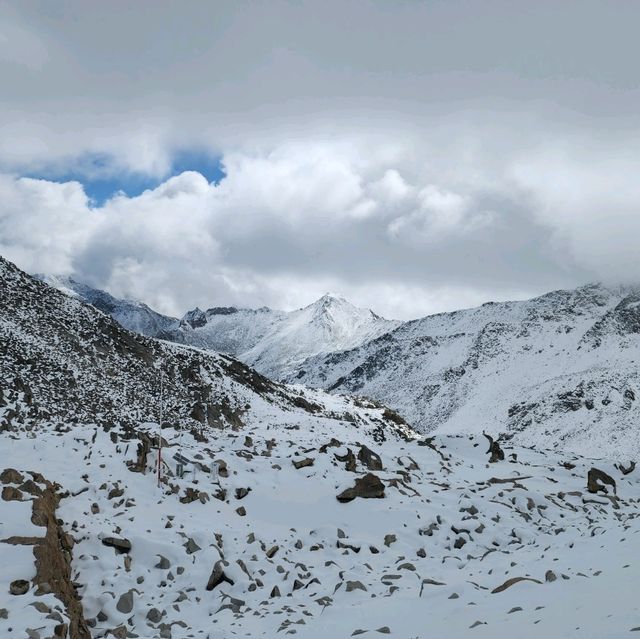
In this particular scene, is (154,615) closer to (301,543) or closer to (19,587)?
(19,587)

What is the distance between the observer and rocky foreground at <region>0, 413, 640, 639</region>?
9461mm

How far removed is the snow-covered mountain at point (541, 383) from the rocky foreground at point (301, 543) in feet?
284

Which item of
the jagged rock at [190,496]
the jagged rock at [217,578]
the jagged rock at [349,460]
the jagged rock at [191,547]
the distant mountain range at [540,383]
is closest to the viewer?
the jagged rock at [217,578]

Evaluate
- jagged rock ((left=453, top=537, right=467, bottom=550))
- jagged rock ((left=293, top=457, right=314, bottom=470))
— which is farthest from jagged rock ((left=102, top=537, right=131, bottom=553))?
jagged rock ((left=453, top=537, right=467, bottom=550))

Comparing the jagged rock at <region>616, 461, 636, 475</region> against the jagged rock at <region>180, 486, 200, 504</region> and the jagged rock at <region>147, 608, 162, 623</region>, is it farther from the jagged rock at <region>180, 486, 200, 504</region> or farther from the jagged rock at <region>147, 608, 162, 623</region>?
the jagged rock at <region>147, 608, 162, 623</region>

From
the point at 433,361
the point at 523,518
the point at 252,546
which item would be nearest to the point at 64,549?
Result: the point at 252,546

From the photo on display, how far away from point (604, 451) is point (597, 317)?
4490 inches

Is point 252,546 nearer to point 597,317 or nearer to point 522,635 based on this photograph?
point 522,635

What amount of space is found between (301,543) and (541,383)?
146685mm

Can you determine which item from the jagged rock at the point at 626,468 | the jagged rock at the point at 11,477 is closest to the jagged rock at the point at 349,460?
the jagged rock at the point at 11,477

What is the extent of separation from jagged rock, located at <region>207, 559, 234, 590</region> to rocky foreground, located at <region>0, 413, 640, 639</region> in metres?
0.03

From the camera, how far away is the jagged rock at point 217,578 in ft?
41.6

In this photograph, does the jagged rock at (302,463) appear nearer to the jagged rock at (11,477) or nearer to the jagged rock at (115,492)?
the jagged rock at (115,492)

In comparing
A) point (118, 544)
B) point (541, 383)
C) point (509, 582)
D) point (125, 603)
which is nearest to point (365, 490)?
point (509, 582)
